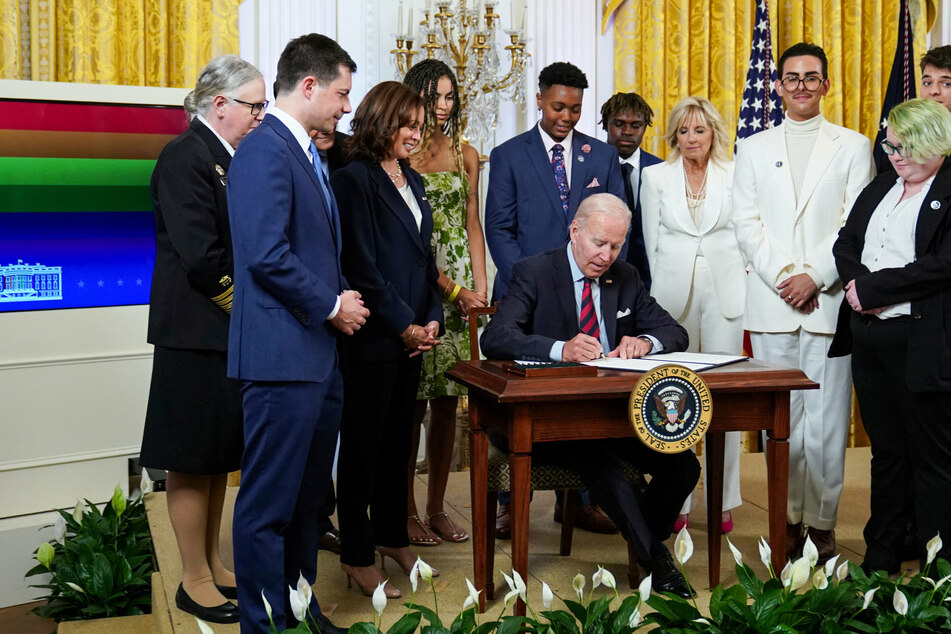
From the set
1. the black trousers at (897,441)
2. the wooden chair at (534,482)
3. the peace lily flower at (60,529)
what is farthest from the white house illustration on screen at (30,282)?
the black trousers at (897,441)

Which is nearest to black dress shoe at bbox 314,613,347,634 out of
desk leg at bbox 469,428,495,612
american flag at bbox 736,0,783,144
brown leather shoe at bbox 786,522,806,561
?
desk leg at bbox 469,428,495,612

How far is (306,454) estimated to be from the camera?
7.72 feet

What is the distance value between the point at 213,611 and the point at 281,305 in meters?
0.99

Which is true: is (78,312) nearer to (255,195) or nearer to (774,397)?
(255,195)

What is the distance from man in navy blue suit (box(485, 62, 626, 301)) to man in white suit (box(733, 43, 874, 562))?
0.62 metres

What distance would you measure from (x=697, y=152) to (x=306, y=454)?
2.02 metres

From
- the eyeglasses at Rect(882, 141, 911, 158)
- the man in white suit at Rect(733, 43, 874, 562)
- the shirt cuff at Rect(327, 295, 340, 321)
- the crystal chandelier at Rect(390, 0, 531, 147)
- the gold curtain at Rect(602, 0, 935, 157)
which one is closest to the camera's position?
the shirt cuff at Rect(327, 295, 340, 321)

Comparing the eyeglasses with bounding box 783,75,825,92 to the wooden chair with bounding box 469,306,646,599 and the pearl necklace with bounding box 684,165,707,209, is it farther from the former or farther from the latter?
the wooden chair with bounding box 469,306,646,599

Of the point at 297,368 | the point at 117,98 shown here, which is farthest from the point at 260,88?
the point at 117,98

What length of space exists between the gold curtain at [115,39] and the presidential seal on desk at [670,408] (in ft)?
9.61

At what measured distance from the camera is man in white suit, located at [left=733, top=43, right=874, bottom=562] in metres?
3.32

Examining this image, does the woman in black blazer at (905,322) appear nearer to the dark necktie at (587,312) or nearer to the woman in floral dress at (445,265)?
the dark necktie at (587,312)

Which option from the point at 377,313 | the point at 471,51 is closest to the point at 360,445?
the point at 377,313

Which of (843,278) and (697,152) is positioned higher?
(697,152)
